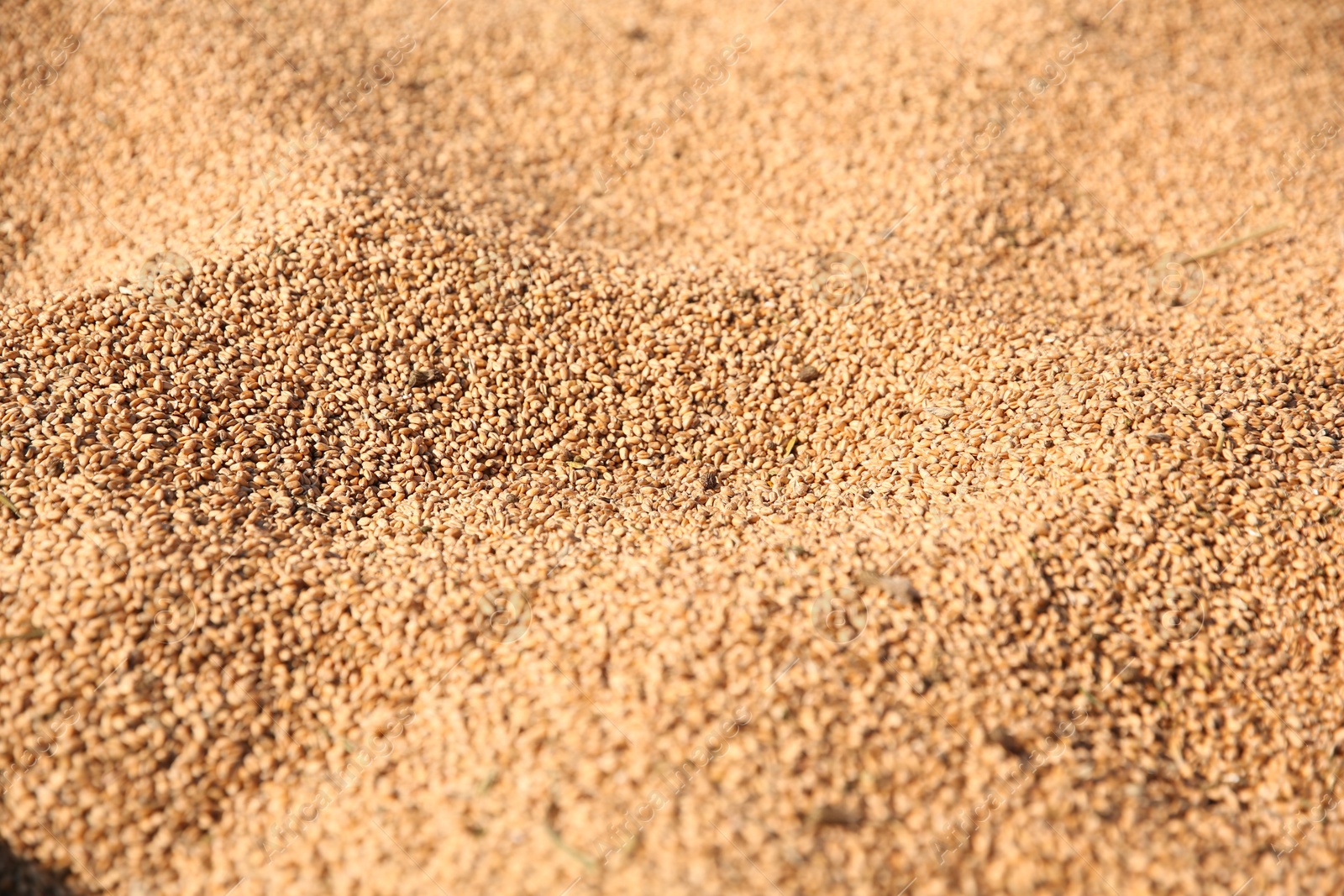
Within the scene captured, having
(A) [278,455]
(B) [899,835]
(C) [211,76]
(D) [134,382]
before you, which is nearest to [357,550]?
(A) [278,455]

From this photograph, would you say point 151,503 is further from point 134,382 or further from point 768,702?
point 768,702

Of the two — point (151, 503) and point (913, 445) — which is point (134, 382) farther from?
point (913, 445)

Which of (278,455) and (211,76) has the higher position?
(211,76)

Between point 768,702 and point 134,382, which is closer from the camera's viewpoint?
point 768,702

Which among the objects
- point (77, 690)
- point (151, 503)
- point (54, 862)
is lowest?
point (54, 862)

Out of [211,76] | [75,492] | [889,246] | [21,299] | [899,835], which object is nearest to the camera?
[899,835]

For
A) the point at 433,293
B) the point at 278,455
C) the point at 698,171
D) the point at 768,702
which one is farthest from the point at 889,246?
the point at 278,455

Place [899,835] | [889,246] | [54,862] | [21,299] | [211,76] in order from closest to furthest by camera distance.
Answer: [899,835]
[54,862]
[21,299]
[889,246]
[211,76]
